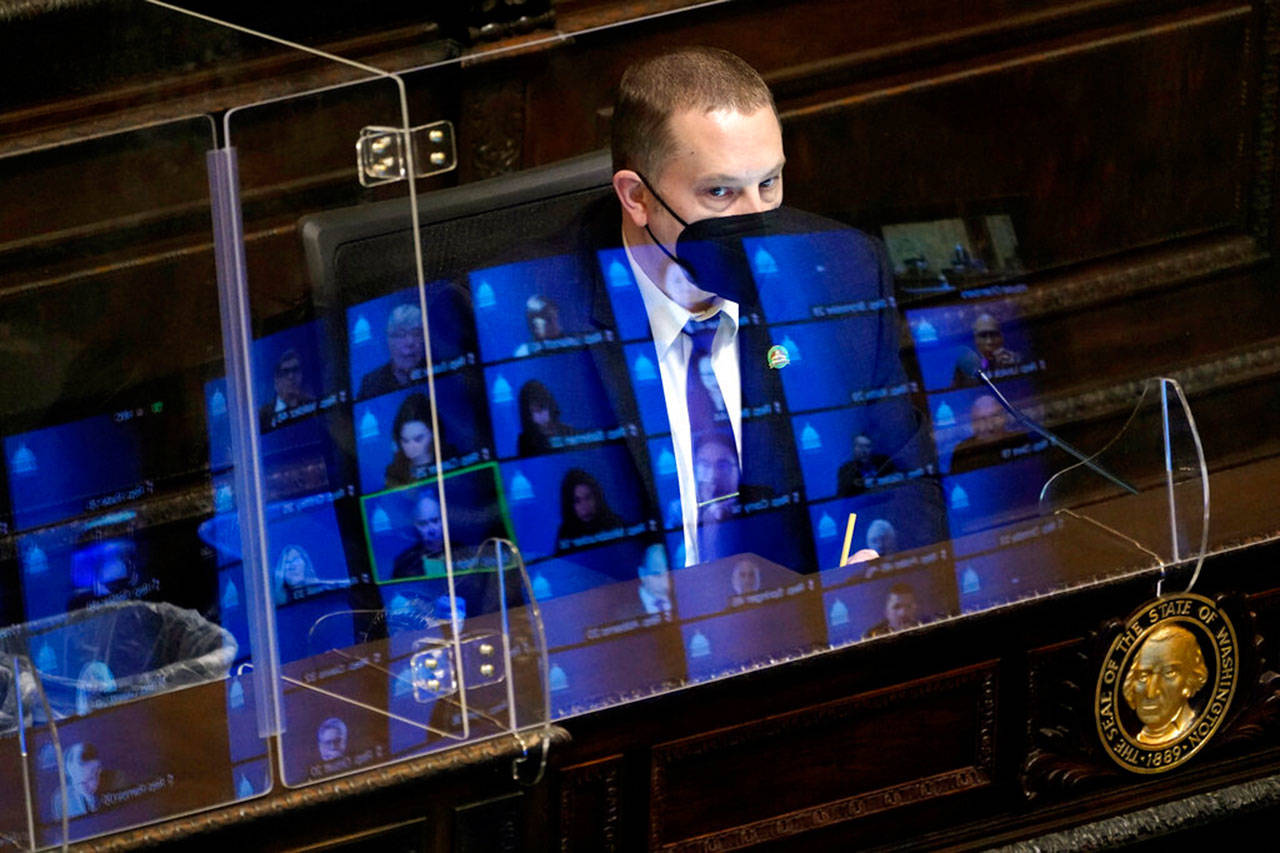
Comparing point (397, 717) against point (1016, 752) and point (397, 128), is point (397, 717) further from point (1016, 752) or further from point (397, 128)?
point (1016, 752)

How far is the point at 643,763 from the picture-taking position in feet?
6.30

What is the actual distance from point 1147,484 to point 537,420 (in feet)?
2.71

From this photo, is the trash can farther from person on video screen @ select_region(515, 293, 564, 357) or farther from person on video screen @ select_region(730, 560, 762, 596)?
person on video screen @ select_region(730, 560, 762, 596)

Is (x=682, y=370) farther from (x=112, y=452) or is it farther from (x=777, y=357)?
(x=112, y=452)

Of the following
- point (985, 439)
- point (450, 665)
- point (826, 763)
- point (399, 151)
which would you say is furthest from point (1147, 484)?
point (399, 151)

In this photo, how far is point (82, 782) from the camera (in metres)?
1.70

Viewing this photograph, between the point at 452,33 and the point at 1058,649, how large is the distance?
1.20m

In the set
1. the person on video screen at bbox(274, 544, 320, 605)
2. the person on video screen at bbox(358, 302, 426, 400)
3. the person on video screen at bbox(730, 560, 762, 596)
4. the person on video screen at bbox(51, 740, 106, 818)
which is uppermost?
the person on video screen at bbox(358, 302, 426, 400)

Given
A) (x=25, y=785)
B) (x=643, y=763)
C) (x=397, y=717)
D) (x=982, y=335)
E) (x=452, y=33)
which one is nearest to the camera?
(x=25, y=785)

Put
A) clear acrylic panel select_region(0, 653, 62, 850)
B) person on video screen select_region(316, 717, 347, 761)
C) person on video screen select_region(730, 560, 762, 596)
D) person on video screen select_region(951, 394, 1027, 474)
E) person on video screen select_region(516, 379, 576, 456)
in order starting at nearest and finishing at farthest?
1. clear acrylic panel select_region(0, 653, 62, 850)
2. person on video screen select_region(316, 717, 347, 761)
3. person on video screen select_region(516, 379, 576, 456)
4. person on video screen select_region(730, 560, 762, 596)
5. person on video screen select_region(951, 394, 1027, 474)

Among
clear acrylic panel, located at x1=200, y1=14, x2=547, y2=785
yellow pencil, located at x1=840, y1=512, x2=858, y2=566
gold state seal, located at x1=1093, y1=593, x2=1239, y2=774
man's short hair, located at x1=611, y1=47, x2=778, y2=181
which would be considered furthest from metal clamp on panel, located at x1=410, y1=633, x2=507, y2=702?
gold state seal, located at x1=1093, y1=593, x2=1239, y2=774

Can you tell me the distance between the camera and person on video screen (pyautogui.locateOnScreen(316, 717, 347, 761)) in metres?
1.76

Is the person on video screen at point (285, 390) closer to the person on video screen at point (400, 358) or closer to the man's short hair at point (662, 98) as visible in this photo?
the person on video screen at point (400, 358)

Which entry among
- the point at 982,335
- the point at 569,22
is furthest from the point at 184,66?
the point at 982,335
